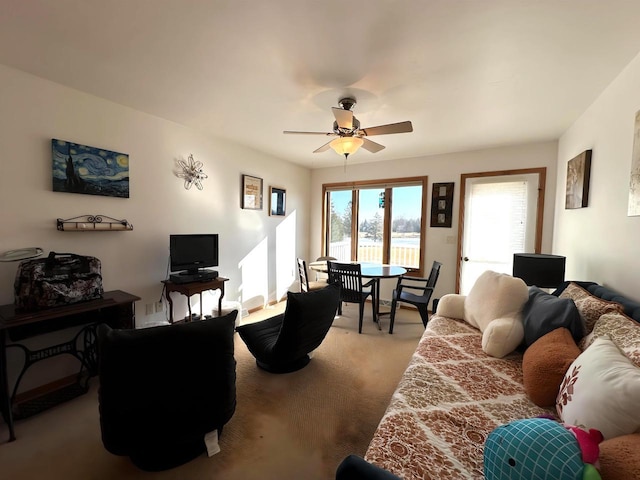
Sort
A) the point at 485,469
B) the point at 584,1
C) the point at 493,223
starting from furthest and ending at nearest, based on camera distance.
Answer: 1. the point at 493,223
2. the point at 584,1
3. the point at 485,469

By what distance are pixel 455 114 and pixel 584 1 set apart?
1.39 m

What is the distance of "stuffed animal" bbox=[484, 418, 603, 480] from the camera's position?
2.54 feet

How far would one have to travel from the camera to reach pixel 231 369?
5.37 ft

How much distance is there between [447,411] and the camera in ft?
4.21

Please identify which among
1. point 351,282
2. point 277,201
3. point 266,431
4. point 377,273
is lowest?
point 266,431

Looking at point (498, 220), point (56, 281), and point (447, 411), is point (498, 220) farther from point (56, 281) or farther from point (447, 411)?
point (56, 281)

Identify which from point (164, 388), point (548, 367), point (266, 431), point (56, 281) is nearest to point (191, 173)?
point (56, 281)

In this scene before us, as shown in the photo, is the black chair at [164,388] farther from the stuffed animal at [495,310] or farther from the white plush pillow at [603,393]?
the stuffed animal at [495,310]

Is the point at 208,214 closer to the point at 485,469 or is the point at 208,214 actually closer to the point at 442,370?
the point at 442,370

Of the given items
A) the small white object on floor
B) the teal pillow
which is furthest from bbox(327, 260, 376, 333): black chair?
the teal pillow

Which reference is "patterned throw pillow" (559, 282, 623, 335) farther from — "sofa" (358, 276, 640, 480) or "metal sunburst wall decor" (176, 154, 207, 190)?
"metal sunburst wall decor" (176, 154, 207, 190)

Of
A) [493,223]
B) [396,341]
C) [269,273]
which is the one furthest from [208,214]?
[493,223]

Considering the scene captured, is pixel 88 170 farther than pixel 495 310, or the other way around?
pixel 88 170

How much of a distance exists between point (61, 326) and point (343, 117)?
2.68m
